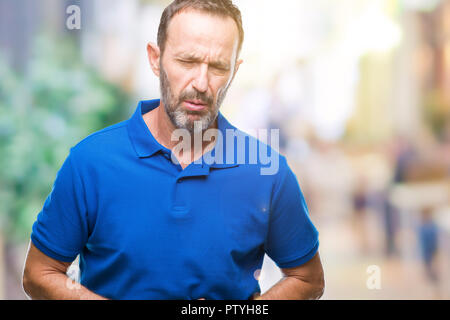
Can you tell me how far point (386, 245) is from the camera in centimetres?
473

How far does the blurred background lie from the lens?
92.0 inches

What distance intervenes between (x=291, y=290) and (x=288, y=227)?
15 cm

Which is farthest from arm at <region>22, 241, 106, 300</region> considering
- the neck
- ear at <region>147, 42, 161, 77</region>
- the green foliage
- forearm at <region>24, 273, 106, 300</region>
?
the green foliage

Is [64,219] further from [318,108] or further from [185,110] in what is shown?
[318,108]

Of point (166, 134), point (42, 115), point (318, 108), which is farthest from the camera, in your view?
point (318, 108)

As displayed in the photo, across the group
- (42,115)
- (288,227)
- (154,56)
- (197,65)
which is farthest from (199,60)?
(42,115)

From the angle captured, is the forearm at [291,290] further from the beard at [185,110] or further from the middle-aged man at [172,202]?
the beard at [185,110]

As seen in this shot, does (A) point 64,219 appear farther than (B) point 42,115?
No

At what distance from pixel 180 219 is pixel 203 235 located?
0.19ft

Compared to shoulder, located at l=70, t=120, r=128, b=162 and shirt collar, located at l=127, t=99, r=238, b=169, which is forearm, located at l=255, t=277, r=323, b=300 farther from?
shoulder, located at l=70, t=120, r=128, b=162

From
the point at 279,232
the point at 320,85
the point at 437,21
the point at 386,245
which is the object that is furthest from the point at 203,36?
the point at 437,21

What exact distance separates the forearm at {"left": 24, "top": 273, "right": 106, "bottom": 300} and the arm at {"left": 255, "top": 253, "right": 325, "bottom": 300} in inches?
14.8

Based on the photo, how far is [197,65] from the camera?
1063mm
